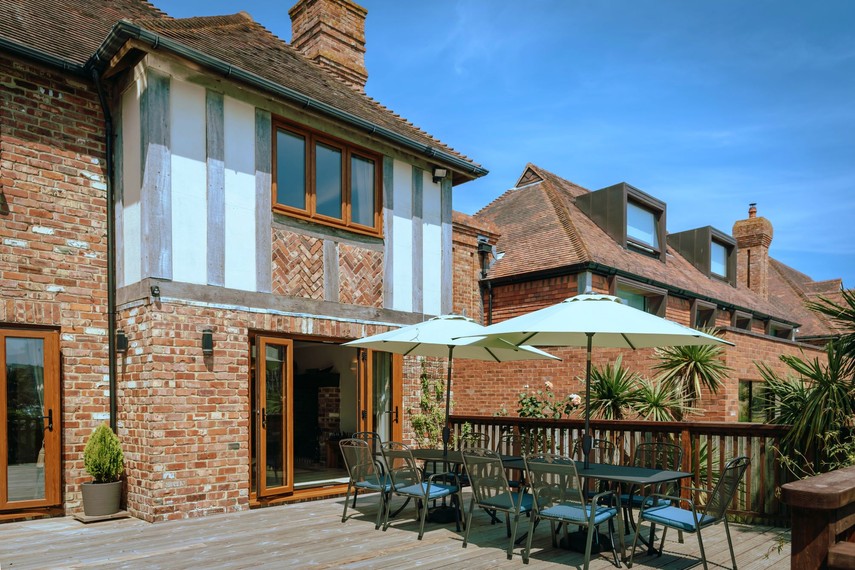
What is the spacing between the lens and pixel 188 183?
300 inches

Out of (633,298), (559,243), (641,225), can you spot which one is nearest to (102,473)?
(559,243)

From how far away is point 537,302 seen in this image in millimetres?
15289

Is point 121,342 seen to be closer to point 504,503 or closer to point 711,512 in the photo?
point 504,503

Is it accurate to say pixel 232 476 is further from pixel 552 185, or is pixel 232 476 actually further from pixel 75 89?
pixel 552 185

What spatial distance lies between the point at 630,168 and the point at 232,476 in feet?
56.0

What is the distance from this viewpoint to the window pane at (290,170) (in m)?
8.56

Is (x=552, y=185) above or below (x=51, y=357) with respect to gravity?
above

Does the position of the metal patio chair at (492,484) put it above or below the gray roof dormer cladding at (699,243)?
below

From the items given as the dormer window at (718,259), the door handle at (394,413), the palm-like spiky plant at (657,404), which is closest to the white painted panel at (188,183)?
the door handle at (394,413)

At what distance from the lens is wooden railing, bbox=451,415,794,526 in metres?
6.85

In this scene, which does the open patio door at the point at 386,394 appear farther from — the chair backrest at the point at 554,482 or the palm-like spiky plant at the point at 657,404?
the chair backrest at the point at 554,482

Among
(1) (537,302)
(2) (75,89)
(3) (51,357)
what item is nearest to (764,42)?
(1) (537,302)

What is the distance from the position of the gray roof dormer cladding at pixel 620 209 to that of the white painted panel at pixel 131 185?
42.4 feet

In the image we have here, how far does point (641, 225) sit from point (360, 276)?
1148 cm
